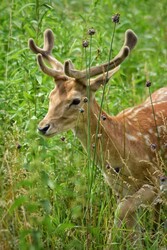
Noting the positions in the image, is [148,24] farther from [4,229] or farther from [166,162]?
[4,229]

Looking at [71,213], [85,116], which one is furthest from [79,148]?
[71,213]

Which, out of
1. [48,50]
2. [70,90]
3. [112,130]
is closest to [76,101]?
[70,90]

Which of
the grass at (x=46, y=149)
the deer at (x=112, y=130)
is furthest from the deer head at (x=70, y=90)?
the grass at (x=46, y=149)

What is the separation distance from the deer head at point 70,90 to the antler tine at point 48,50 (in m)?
0.18

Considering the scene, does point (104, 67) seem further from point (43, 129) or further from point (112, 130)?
point (43, 129)

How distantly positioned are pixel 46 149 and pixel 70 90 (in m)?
0.48

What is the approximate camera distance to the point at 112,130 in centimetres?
723

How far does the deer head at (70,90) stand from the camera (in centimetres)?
686

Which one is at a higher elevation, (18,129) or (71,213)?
(18,129)

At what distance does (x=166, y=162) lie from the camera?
718cm

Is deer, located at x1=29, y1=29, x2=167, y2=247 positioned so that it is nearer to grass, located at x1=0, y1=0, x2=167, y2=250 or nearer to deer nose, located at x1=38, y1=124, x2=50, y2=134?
deer nose, located at x1=38, y1=124, x2=50, y2=134

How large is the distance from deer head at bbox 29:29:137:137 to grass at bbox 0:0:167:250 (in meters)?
0.18

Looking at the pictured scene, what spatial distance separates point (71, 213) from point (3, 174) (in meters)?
0.58

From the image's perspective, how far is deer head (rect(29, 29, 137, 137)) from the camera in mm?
6861
